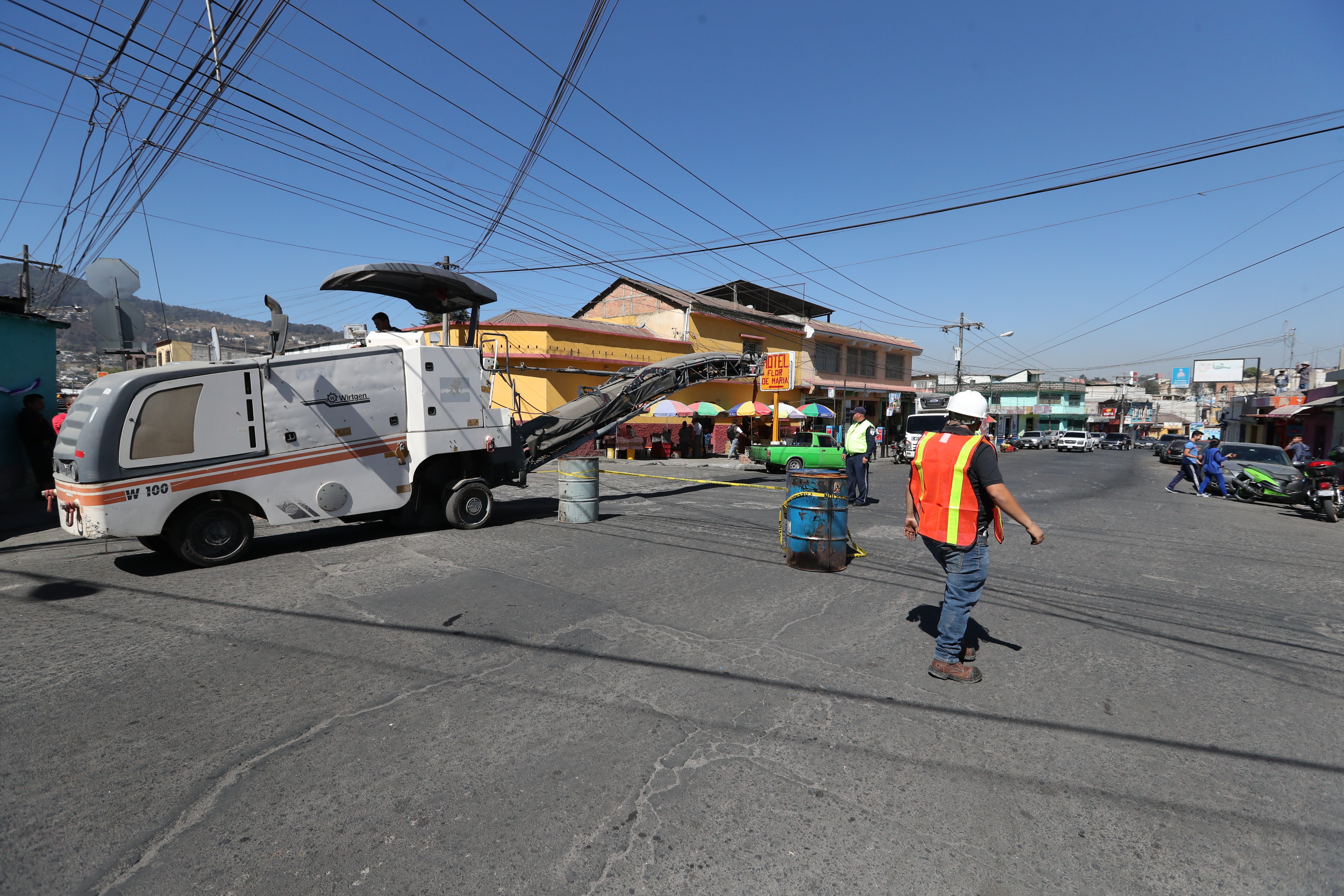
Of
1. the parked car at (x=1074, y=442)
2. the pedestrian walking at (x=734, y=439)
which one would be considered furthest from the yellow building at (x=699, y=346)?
the parked car at (x=1074, y=442)

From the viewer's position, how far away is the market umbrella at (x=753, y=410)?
93.5 feet

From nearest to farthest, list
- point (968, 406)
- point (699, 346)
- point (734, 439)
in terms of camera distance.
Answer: point (968, 406) → point (734, 439) → point (699, 346)

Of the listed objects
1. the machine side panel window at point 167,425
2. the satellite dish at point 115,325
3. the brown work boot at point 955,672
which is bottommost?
the brown work boot at point 955,672

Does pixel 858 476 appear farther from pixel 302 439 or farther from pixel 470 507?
pixel 302 439

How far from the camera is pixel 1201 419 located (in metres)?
88.2

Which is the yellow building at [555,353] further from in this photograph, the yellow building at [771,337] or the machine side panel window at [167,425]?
the machine side panel window at [167,425]

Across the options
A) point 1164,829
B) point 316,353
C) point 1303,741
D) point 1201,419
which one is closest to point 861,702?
point 1164,829

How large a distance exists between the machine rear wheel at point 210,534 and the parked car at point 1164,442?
40635 mm

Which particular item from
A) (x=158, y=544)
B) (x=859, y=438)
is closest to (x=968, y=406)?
(x=859, y=438)

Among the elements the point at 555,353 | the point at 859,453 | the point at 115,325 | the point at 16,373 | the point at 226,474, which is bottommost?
the point at 859,453

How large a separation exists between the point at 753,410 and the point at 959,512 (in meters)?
24.3

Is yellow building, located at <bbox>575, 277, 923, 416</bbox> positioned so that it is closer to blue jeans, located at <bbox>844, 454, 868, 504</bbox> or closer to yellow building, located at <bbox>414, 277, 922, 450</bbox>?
yellow building, located at <bbox>414, 277, 922, 450</bbox>

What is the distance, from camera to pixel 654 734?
3.61 metres

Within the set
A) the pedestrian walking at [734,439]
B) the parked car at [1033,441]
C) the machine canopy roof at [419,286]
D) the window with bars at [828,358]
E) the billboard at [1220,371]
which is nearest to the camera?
the machine canopy roof at [419,286]
